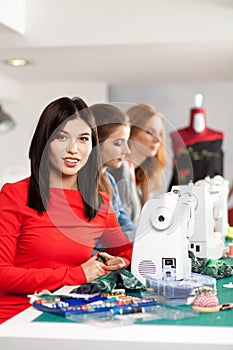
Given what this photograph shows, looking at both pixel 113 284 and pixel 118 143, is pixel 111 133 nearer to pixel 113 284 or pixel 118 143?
pixel 118 143

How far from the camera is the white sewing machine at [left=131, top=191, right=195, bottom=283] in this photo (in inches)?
79.0

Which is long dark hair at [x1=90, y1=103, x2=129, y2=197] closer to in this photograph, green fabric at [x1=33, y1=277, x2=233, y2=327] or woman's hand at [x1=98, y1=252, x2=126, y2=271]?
woman's hand at [x1=98, y1=252, x2=126, y2=271]

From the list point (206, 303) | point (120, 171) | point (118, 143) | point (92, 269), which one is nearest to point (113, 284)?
point (92, 269)

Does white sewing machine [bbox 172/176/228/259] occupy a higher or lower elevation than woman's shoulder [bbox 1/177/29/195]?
lower

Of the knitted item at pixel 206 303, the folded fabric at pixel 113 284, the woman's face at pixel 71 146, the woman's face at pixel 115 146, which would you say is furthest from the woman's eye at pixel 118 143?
the knitted item at pixel 206 303

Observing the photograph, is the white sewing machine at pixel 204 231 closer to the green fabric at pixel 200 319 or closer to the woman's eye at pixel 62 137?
the woman's eye at pixel 62 137

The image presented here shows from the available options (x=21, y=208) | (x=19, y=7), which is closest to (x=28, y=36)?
(x=19, y=7)

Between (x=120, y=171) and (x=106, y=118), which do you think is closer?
(x=106, y=118)

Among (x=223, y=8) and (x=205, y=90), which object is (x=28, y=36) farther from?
(x=205, y=90)

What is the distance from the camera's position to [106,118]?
7.45 feet

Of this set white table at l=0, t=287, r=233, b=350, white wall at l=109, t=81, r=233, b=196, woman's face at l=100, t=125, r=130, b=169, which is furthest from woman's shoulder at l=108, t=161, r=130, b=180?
white wall at l=109, t=81, r=233, b=196

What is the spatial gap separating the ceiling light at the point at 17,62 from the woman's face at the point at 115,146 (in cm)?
225

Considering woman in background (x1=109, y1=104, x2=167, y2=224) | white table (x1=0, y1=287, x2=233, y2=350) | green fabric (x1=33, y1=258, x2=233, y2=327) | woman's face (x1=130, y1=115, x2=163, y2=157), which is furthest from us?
woman's face (x1=130, y1=115, x2=163, y2=157)

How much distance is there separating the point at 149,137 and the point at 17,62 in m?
1.78
